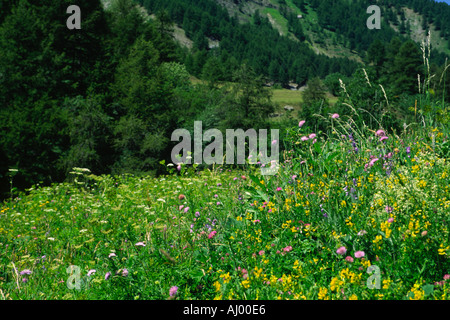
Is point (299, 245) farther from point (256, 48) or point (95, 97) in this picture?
point (256, 48)

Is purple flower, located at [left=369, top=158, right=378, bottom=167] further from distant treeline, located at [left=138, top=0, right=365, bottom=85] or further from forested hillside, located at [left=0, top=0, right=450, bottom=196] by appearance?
distant treeline, located at [left=138, top=0, right=365, bottom=85]

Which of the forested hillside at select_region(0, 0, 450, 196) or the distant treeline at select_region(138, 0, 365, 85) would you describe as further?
the distant treeline at select_region(138, 0, 365, 85)

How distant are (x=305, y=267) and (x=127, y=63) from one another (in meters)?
29.1

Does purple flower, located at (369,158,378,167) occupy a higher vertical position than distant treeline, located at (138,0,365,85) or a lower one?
lower

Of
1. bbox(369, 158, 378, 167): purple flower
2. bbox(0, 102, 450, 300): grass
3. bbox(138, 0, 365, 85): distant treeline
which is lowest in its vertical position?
bbox(0, 102, 450, 300): grass

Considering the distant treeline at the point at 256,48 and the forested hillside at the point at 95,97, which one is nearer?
the forested hillside at the point at 95,97

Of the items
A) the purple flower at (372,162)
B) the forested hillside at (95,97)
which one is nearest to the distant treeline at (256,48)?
the forested hillside at (95,97)

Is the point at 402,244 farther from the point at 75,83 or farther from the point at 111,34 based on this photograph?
the point at 111,34

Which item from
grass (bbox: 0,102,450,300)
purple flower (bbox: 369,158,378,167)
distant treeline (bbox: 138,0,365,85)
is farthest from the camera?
distant treeline (bbox: 138,0,365,85)

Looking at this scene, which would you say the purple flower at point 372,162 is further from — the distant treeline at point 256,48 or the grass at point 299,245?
the distant treeline at point 256,48

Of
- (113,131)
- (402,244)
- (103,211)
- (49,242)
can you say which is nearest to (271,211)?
(402,244)

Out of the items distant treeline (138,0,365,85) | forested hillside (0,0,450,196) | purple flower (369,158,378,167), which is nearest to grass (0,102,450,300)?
purple flower (369,158,378,167)

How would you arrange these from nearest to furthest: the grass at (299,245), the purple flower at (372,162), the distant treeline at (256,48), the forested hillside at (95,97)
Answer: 1. the grass at (299,245)
2. the purple flower at (372,162)
3. the forested hillside at (95,97)
4. the distant treeline at (256,48)
